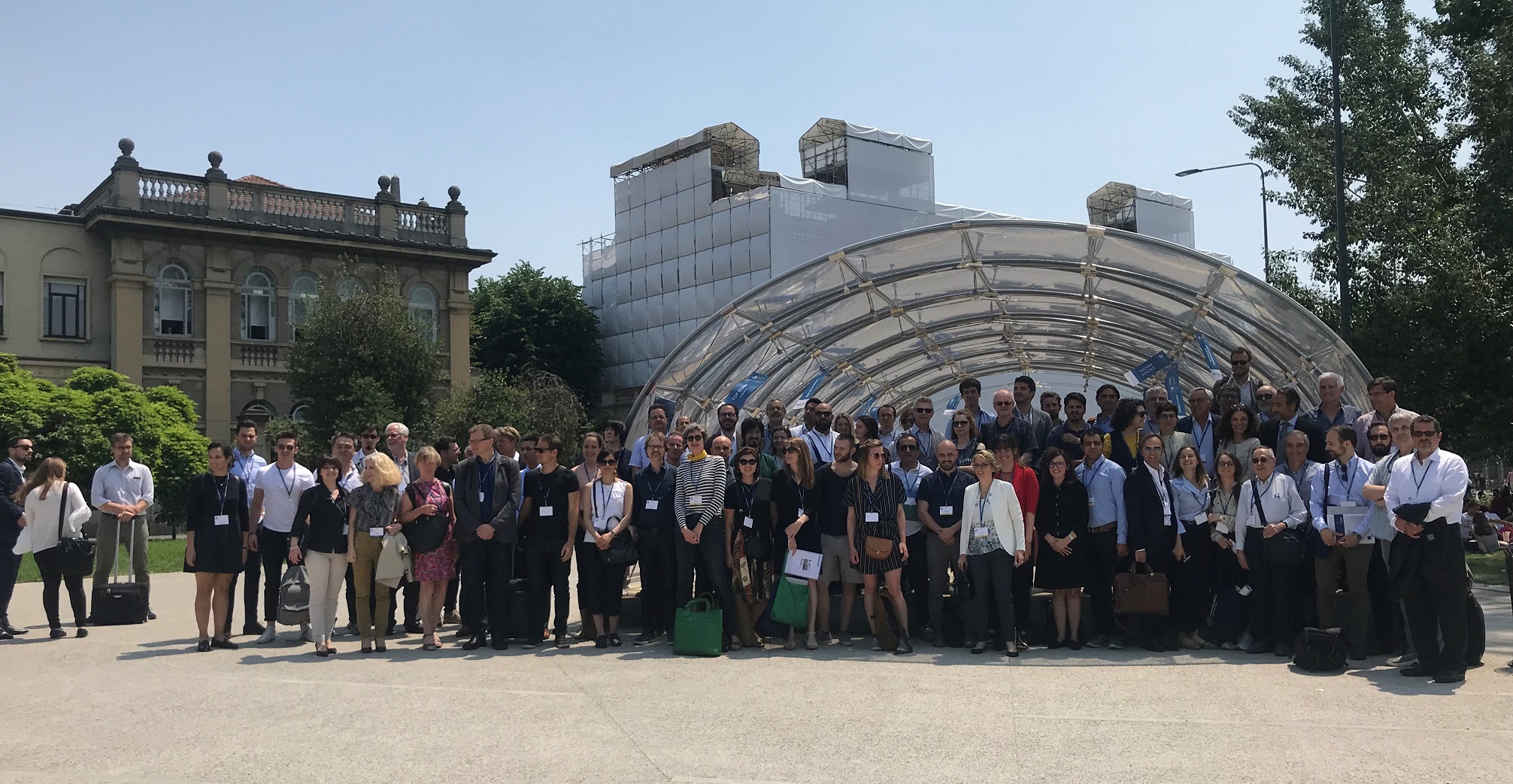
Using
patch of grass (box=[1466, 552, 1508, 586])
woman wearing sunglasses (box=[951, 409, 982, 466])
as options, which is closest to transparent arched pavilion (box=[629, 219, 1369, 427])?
woman wearing sunglasses (box=[951, 409, 982, 466])

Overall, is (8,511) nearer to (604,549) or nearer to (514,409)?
(604,549)

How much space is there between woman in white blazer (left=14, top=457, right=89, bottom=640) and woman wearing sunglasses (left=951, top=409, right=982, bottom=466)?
8553mm

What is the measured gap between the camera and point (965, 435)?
11328mm

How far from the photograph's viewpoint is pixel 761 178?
51.5m

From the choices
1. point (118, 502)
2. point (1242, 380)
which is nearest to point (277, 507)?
point (118, 502)

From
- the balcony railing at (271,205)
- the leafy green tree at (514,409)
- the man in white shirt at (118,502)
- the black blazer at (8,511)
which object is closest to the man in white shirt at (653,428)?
the man in white shirt at (118,502)

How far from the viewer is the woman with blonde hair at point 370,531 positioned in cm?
1021

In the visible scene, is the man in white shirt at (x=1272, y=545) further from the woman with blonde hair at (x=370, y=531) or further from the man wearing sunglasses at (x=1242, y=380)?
the woman with blonde hair at (x=370, y=531)

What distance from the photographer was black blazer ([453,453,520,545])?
10484mm

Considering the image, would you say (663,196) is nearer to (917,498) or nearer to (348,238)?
(348,238)

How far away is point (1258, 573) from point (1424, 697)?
206 cm

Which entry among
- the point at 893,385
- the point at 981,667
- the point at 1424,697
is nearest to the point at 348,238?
the point at 893,385

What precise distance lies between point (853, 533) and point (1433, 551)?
4447 mm

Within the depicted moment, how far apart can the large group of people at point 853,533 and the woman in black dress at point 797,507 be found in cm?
2
